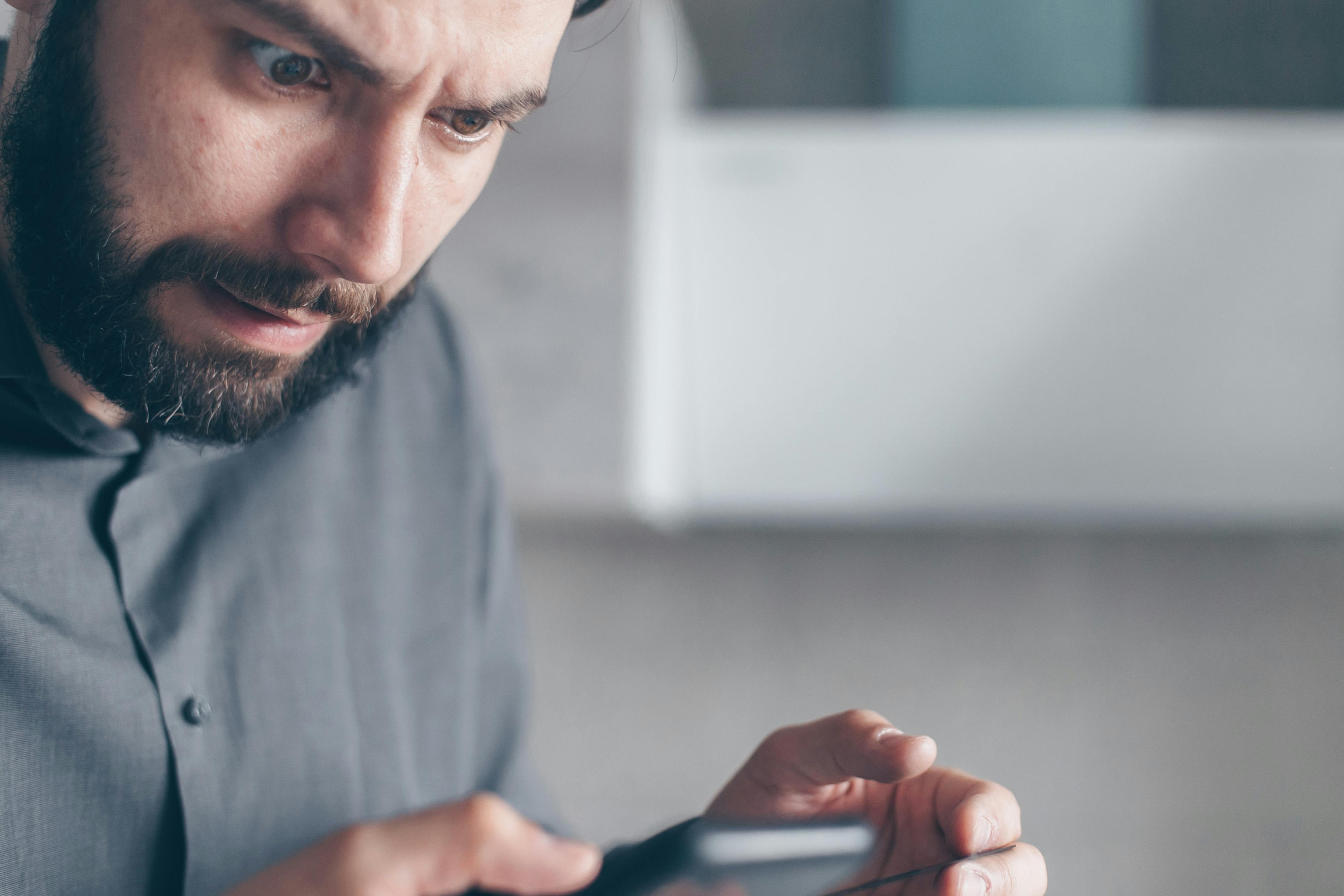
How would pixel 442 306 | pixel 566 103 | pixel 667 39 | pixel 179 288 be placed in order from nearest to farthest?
pixel 179 288, pixel 442 306, pixel 566 103, pixel 667 39

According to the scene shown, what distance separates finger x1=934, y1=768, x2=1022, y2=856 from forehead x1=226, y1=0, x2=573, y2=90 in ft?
1.33

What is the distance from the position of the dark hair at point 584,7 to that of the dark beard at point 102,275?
0.75 feet

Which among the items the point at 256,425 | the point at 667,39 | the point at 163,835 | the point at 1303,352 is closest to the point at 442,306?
the point at 256,425

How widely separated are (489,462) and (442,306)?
0.46 ft

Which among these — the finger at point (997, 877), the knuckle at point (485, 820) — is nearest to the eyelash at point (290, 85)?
the knuckle at point (485, 820)

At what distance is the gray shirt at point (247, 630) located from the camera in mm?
490

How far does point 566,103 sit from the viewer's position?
3.53ft

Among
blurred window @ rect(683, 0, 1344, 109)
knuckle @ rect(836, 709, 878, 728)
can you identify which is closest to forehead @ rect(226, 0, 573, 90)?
knuckle @ rect(836, 709, 878, 728)

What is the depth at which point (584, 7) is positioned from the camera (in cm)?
59

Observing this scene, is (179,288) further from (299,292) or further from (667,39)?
(667,39)

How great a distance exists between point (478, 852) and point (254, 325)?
0.92 feet

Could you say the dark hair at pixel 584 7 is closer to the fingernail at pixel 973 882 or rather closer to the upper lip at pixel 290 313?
the upper lip at pixel 290 313

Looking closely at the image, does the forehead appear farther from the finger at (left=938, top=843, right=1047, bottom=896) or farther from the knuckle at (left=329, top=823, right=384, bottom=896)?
the finger at (left=938, top=843, right=1047, bottom=896)

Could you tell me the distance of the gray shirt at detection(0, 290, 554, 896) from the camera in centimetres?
49
